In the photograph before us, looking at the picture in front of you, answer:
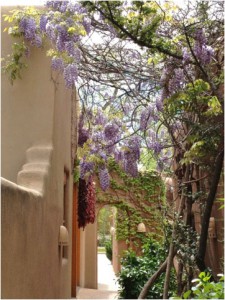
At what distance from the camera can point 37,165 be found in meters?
5.12

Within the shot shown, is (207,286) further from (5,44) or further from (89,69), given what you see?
(5,44)

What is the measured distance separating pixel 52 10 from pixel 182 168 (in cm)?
268

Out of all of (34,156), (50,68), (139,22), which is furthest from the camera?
(50,68)

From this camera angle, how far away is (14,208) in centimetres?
357

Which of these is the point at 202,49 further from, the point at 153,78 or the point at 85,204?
the point at 85,204

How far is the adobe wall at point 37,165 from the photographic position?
4051mm

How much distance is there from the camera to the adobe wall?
4051mm

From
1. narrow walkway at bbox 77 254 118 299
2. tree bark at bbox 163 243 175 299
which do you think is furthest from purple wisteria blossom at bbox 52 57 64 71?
narrow walkway at bbox 77 254 118 299

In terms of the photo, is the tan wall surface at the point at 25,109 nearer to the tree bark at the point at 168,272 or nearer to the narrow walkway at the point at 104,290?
the tree bark at the point at 168,272

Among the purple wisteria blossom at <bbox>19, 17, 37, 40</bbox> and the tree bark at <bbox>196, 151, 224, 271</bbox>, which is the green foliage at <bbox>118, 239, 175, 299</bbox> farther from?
the purple wisteria blossom at <bbox>19, 17, 37, 40</bbox>

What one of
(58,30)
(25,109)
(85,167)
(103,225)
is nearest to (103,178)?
(85,167)

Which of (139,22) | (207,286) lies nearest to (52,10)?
(139,22)

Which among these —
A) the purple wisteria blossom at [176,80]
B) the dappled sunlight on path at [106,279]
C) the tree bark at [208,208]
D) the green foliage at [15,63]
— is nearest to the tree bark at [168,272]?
the tree bark at [208,208]

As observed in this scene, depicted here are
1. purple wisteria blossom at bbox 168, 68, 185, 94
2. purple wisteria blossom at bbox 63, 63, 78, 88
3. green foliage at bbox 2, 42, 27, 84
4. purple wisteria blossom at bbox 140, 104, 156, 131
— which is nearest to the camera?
purple wisteria blossom at bbox 168, 68, 185, 94
